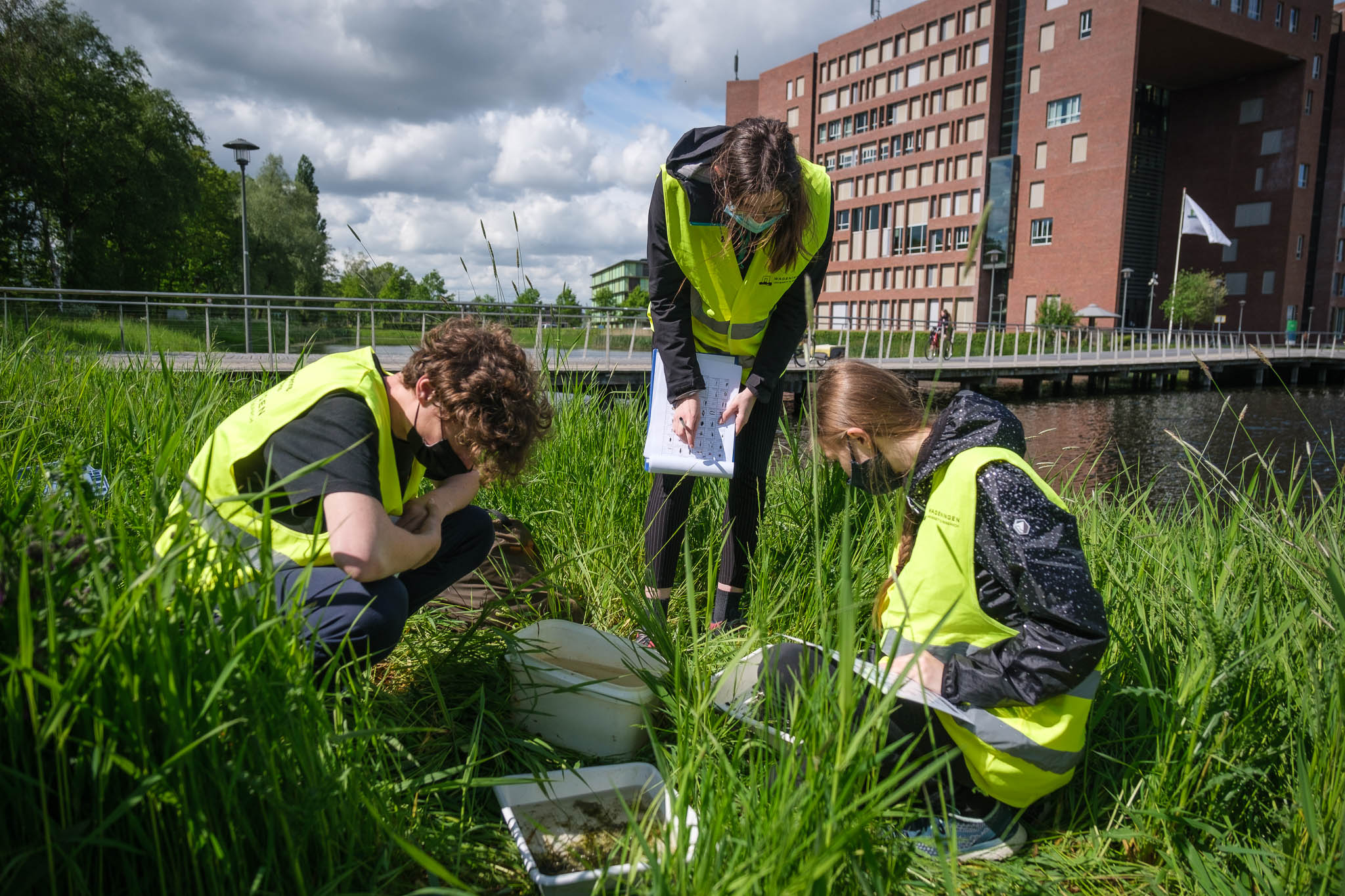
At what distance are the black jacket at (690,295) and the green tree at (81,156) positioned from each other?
26307 millimetres

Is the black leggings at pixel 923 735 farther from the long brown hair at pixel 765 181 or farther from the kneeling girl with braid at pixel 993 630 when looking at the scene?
the long brown hair at pixel 765 181

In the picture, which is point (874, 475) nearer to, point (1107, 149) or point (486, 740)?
point (486, 740)

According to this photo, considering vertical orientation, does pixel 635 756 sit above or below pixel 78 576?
below

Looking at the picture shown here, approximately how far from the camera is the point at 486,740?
66.5 inches

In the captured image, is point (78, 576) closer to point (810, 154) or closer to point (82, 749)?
point (82, 749)

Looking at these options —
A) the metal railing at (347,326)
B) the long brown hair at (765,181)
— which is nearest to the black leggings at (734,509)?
the metal railing at (347,326)

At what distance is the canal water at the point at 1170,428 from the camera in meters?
9.76

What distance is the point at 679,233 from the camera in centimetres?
235

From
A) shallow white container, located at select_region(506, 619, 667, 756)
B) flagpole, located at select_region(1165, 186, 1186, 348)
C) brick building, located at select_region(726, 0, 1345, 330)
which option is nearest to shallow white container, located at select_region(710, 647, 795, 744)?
shallow white container, located at select_region(506, 619, 667, 756)

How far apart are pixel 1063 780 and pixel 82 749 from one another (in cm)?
160

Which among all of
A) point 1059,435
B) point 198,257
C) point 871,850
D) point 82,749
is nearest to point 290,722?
point 82,749

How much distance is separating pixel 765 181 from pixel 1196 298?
45522mm

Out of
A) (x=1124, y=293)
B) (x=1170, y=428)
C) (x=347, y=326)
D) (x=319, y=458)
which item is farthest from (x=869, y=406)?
(x=1124, y=293)

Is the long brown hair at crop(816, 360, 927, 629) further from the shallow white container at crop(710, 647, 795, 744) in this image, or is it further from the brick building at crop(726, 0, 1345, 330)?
the brick building at crop(726, 0, 1345, 330)
